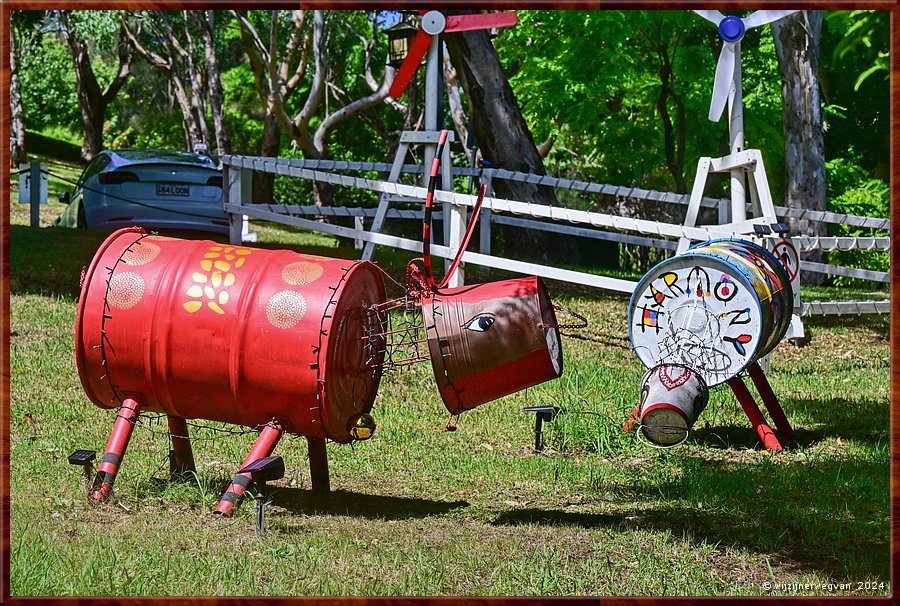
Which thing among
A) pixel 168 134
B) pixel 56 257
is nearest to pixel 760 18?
pixel 56 257

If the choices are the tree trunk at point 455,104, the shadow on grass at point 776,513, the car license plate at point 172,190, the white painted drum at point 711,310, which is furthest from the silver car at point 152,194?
the shadow on grass at point 776,513

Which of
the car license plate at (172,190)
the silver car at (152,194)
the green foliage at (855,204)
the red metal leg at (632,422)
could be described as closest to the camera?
the red metal leg at (632,422)

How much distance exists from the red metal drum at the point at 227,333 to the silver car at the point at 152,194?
27.7 feet

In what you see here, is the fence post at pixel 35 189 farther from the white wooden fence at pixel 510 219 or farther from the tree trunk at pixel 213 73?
the tree trunk at pixel 213 73

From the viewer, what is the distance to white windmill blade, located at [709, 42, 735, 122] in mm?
8734

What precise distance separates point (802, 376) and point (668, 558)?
5193 millimetres

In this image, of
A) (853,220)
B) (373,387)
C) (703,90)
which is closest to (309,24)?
(703,90)

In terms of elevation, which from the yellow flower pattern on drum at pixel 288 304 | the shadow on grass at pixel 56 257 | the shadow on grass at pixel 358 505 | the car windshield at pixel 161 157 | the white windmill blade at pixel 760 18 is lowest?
the shadow on grass at pixel 358 505

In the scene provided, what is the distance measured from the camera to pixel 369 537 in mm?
5098

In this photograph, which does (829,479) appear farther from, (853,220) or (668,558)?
(853,220)

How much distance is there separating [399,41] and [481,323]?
880cm

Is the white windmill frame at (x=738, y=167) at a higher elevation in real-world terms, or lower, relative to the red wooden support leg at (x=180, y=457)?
higher

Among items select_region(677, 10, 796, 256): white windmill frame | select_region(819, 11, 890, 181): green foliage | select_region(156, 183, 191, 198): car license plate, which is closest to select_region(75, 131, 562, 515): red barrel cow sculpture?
select_region(677, 10, 796, 256): white windmill frame

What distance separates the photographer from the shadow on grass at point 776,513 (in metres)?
5.26
